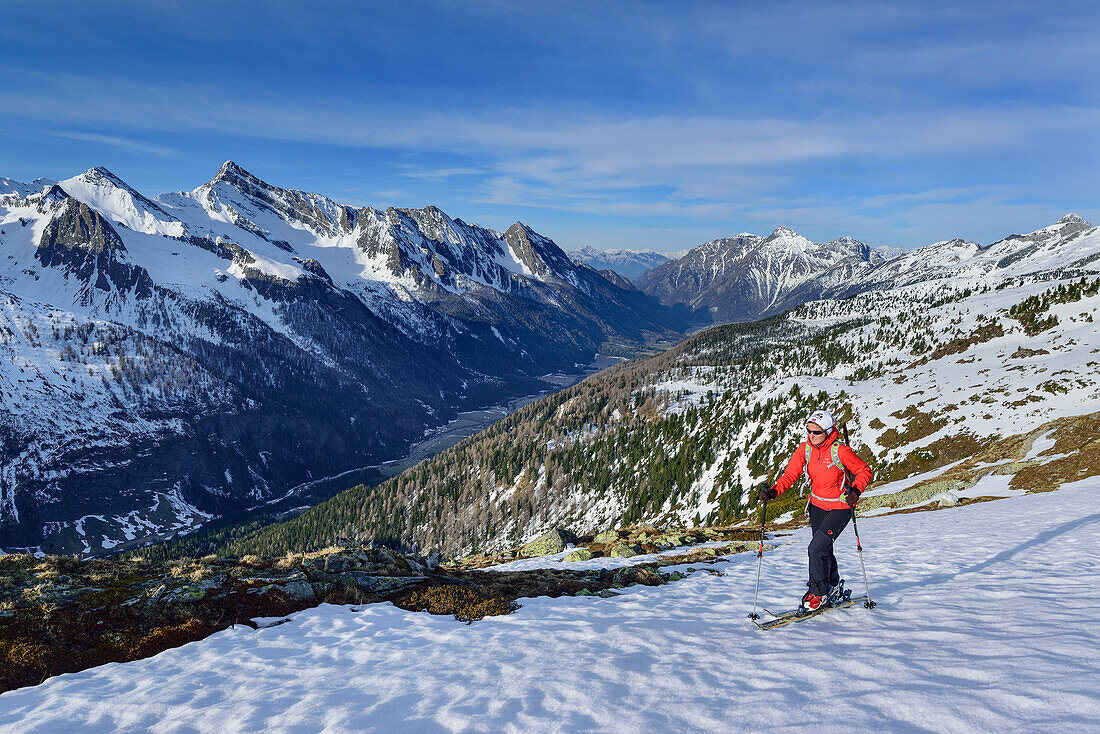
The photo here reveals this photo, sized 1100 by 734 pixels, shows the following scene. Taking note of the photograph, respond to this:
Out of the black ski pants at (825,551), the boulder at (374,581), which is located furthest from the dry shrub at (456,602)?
the black ski pants at (825,551)

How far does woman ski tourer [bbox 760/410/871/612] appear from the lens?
11.3m

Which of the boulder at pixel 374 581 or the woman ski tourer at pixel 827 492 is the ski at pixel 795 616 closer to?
the woman ski tourer at pixel 827 492

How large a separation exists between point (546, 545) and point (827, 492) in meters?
30.0

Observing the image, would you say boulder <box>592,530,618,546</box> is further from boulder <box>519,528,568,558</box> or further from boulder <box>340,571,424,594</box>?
boulder <box>340,571,424,594</box>

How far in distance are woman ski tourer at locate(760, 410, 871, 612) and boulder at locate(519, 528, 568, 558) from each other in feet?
88.0

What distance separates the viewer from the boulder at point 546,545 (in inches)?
1476

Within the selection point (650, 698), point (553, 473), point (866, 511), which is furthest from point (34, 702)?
point (553, 473)

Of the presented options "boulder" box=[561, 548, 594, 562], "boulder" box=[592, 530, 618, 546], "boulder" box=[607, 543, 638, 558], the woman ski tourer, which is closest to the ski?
the woman ski tourer

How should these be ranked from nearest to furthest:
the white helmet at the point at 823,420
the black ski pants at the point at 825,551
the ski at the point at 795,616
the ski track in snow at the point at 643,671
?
the ski track in snow at the point at 643,671
the ski at the point at 795,616
the black ski pants at the point at 825,551
the white helmet at the point at 823,420

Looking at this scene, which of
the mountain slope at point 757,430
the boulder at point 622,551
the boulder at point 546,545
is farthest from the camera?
the mountain slope at point 757,430

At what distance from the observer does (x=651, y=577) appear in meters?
18.9

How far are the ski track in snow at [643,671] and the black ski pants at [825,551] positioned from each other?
70 cm

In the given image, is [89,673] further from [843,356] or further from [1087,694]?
[843,356]

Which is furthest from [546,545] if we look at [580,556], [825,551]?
[825,551]
